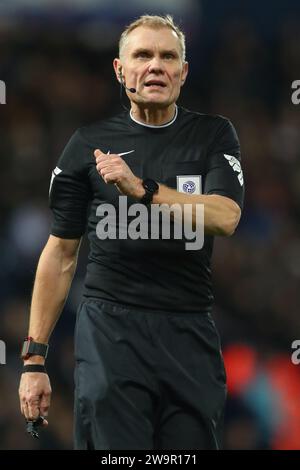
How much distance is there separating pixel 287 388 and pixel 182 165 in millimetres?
4037

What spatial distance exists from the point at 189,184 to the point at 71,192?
48 cm

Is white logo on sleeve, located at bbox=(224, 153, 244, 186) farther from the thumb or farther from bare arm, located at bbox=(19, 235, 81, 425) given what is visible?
bare arm, located at bbox=(19, 235, 81, 425)

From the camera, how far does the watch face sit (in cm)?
398

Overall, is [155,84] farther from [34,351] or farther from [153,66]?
[34,351]

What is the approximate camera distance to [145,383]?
4137mm

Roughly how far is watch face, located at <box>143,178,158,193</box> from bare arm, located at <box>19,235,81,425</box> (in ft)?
2.00

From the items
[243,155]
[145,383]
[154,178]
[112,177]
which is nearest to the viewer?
[112,177]

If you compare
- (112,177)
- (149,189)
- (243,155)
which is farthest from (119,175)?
(243,155)

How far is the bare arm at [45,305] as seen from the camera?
4324 mm

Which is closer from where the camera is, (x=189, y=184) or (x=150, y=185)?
(x=150, y=185)

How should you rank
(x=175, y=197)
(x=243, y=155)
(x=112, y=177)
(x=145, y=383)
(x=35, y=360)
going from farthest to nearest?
(x=243, y=155) → (x=35, y=360) → (x=145, y=383) → (x=175, y=197) → (x=112, y=177)

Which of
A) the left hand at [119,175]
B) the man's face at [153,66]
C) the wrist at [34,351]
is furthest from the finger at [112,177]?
the wrist at [34,351]

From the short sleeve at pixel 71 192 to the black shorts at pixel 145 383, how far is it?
1.23 ft
